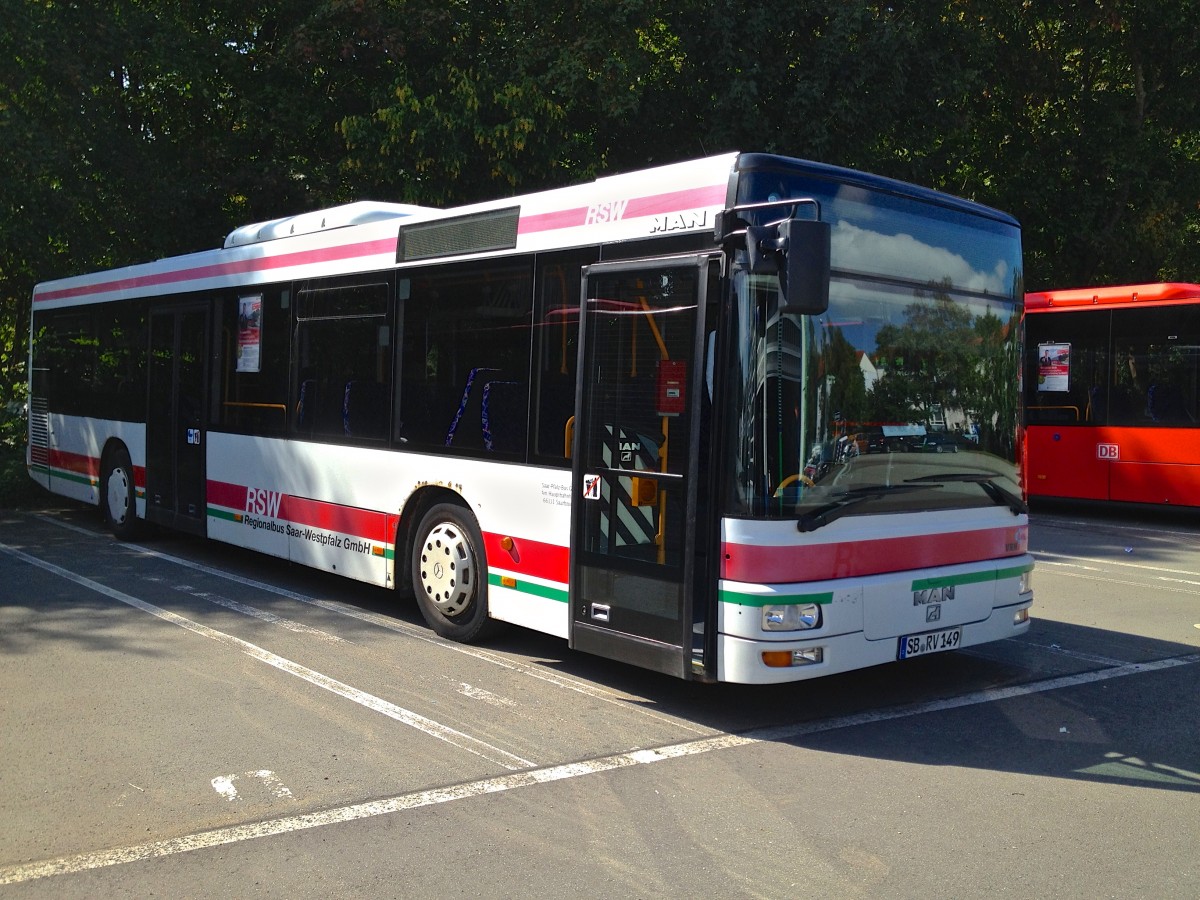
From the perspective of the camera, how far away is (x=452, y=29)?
20062 millimetres

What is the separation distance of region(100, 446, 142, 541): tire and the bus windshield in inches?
356

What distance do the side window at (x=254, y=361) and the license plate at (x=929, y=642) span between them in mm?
5868

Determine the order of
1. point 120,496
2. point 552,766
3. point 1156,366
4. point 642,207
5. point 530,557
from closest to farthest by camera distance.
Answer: point 552,766
point 642,207
point 530,557
point 120,496
point 1156,366

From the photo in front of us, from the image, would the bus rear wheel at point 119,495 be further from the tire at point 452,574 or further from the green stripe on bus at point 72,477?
the tire at point 452,574

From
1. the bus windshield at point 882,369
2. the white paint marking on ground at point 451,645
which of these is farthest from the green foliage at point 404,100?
the bus windshield at point 882,369

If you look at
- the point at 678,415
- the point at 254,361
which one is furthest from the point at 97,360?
the point at 678,415

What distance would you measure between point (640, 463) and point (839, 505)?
114 cm

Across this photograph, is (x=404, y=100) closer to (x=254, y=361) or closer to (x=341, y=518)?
(x=254, y=361)

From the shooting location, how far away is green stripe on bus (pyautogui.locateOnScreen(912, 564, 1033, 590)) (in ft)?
22.6

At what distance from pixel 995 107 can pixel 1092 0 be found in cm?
325

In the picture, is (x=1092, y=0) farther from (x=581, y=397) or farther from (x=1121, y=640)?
(x=581, y=397)

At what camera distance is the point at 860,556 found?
659 centimetres

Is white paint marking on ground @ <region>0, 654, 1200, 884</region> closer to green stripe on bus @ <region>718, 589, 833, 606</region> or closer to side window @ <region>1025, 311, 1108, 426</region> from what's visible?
green stripe on bus @ <region>718, 589, 833, 606</region>

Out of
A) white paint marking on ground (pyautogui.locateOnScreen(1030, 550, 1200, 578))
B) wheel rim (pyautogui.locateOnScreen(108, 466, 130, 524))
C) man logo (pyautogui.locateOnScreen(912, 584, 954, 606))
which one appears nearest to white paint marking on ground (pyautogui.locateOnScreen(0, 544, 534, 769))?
man logo (pyautogui.locateOnScreen(912, 584, 954, 606))
